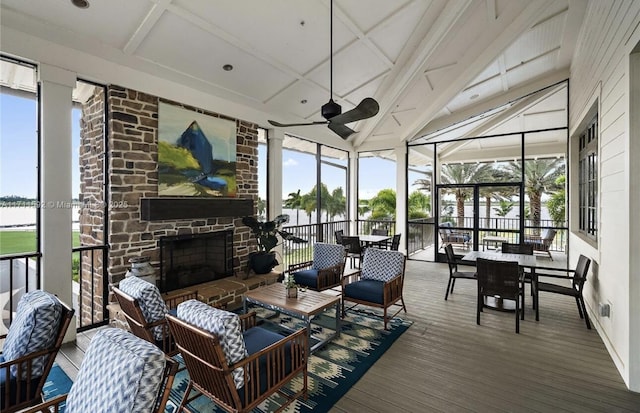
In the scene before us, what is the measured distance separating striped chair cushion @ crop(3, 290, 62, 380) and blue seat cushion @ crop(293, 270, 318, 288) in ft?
10.5

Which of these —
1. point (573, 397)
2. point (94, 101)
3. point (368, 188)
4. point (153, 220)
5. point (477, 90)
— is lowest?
point (573, 397)

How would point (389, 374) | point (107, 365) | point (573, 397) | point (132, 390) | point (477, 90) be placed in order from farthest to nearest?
1. point (477, 90)
2. point (389, 374)
3. point (573, 397)
4. point (107, 365)
5. point (132, 390)

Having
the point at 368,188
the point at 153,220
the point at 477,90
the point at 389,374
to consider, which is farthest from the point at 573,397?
the point at 368,188

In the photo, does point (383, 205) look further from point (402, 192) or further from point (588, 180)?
point (588, 180)

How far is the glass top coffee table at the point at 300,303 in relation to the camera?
3344mm

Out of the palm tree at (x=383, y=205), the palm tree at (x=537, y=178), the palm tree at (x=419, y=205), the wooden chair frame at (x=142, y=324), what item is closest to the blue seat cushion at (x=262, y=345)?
the wooden chair frame at (x=142, y=324)

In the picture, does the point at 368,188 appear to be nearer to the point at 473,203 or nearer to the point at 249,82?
the point at 473,203

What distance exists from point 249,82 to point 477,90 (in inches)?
193

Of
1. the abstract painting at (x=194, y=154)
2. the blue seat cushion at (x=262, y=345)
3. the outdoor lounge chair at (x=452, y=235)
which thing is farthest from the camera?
the outdoor lounge chair at (x=452, y=235)

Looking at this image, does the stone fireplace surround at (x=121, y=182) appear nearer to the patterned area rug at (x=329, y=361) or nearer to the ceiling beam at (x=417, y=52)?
the patterned area rug at (x=329, y=361)

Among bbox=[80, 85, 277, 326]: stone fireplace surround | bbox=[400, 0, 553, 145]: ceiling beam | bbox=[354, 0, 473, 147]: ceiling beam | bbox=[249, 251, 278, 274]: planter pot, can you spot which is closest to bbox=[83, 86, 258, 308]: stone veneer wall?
bbox=[80, 85, 277, 326]: stone fireplace surround

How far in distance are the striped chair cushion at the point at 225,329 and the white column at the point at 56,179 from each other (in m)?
2.49

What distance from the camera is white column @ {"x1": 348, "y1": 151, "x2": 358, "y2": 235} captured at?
9.33 m

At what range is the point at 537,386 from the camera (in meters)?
2.75
